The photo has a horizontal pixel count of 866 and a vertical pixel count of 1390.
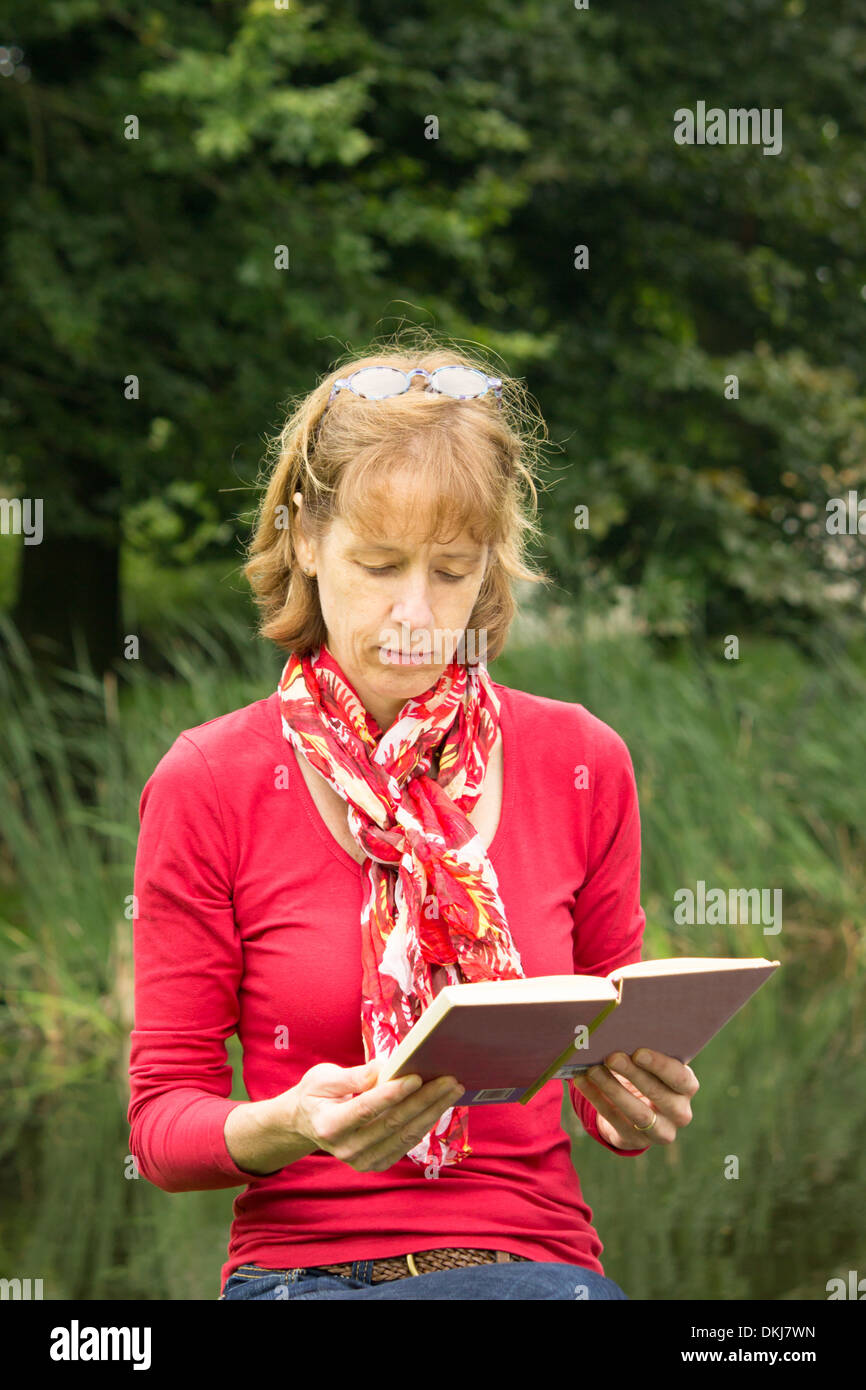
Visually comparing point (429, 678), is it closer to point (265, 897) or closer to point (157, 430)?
point (265, 897)

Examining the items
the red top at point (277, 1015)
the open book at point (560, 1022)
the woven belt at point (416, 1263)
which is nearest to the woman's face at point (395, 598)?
the red top at point (277, 1015)

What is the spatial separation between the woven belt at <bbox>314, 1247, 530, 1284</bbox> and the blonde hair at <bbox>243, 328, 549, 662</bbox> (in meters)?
0.78

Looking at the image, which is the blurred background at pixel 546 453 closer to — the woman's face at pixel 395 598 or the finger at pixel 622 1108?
the finger at pixel 622 1108

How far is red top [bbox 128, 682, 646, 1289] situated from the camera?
1844 mm

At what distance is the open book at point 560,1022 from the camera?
1479 mm

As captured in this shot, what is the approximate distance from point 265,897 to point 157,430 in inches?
229

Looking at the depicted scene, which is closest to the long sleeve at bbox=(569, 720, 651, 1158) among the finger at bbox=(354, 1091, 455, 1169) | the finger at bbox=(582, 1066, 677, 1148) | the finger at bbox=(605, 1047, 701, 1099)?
the finger at bbox=(582, 1066, 677, 1148)

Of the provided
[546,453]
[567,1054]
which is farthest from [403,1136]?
[546,453]

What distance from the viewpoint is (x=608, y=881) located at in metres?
2.11

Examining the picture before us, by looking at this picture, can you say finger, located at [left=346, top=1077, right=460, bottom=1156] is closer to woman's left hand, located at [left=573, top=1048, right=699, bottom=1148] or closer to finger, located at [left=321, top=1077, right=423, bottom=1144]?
finger, located at [left=321, top=1077, right=423, bottom=1144]

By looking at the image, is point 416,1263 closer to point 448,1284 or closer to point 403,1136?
point 448,1284

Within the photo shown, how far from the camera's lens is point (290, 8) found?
620 cm
